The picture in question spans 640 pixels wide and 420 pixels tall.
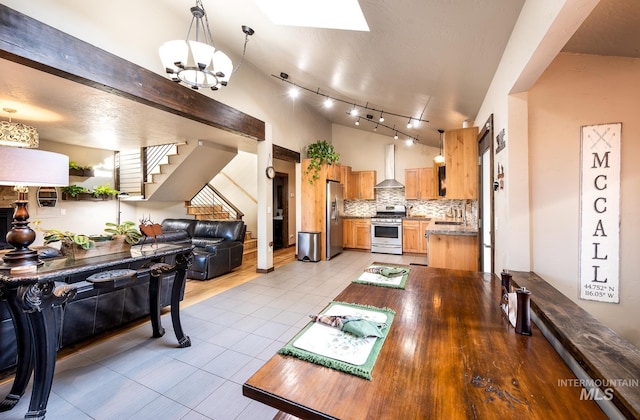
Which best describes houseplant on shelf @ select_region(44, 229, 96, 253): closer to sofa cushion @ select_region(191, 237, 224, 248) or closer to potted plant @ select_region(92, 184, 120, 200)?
sofa cushion @ select_region(191, 237, 224, 248)

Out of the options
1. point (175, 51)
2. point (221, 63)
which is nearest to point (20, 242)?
point (175, 51)

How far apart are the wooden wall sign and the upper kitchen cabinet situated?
1238 mm

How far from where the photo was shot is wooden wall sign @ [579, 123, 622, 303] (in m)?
1.72

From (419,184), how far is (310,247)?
10.6 feet

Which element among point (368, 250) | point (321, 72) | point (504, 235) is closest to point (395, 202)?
point (368, 250)

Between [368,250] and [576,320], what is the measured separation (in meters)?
5.92

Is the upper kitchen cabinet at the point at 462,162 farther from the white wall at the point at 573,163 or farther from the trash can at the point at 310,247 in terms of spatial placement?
the trash can at the point at 310,247

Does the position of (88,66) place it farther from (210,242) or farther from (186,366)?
(210,242)

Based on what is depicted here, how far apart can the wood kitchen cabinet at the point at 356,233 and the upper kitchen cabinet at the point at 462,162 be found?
386 cm

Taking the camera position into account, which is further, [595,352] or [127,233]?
[127,233]

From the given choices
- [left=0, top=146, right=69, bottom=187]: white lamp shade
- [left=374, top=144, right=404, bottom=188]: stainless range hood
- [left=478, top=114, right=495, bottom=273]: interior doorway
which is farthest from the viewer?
[left=374, top=144, right=404, bottom=188]: stainless range hood

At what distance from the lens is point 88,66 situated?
2.35m

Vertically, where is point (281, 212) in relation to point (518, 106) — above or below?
below

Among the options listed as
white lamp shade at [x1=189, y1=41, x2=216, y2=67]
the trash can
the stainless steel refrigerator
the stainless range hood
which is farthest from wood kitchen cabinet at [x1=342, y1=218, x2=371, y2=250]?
white lamp shade at [x1=189, y1=41, x2=216, y2=67]
